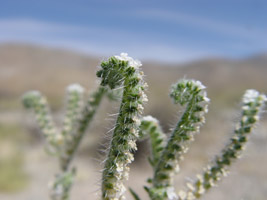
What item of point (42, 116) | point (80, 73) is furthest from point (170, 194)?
point (80, 73)

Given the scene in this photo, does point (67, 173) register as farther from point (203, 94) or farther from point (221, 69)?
point (221, 69)

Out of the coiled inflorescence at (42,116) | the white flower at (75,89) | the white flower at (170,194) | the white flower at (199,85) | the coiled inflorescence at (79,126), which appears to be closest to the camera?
the white flower at (199,85)

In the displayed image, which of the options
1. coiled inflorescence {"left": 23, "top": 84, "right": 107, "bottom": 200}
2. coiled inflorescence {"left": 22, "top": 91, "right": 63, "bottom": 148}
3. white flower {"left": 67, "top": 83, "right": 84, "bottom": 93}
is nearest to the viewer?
coiled inflorescence {"left": 23, "top": 84, "right": 107, "bottom": 200}

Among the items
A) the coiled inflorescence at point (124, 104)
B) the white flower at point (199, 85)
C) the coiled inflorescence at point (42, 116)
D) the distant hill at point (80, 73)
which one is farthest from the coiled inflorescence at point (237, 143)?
the distant hill at point (80, 73)

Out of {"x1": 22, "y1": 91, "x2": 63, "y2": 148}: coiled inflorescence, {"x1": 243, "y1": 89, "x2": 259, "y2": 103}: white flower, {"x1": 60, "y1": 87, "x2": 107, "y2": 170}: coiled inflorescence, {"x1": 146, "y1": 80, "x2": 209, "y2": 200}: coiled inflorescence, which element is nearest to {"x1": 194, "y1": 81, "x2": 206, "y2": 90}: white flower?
{"x1": 146, "y1": 80, "x2": 209, "y2": 200}: coiled inflorescence

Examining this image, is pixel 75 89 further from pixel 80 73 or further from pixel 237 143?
Result: pixel 80 73

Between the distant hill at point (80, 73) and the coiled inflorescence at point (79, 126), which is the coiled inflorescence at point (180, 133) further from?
the distant hill at point (80, 73)

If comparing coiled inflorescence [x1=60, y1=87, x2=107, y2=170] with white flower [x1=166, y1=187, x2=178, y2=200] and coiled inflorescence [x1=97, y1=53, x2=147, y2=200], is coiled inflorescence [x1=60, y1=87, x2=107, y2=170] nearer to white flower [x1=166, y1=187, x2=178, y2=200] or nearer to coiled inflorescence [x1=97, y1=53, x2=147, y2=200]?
white flower [x1=166, y1=187, x2=178, y2=200]
